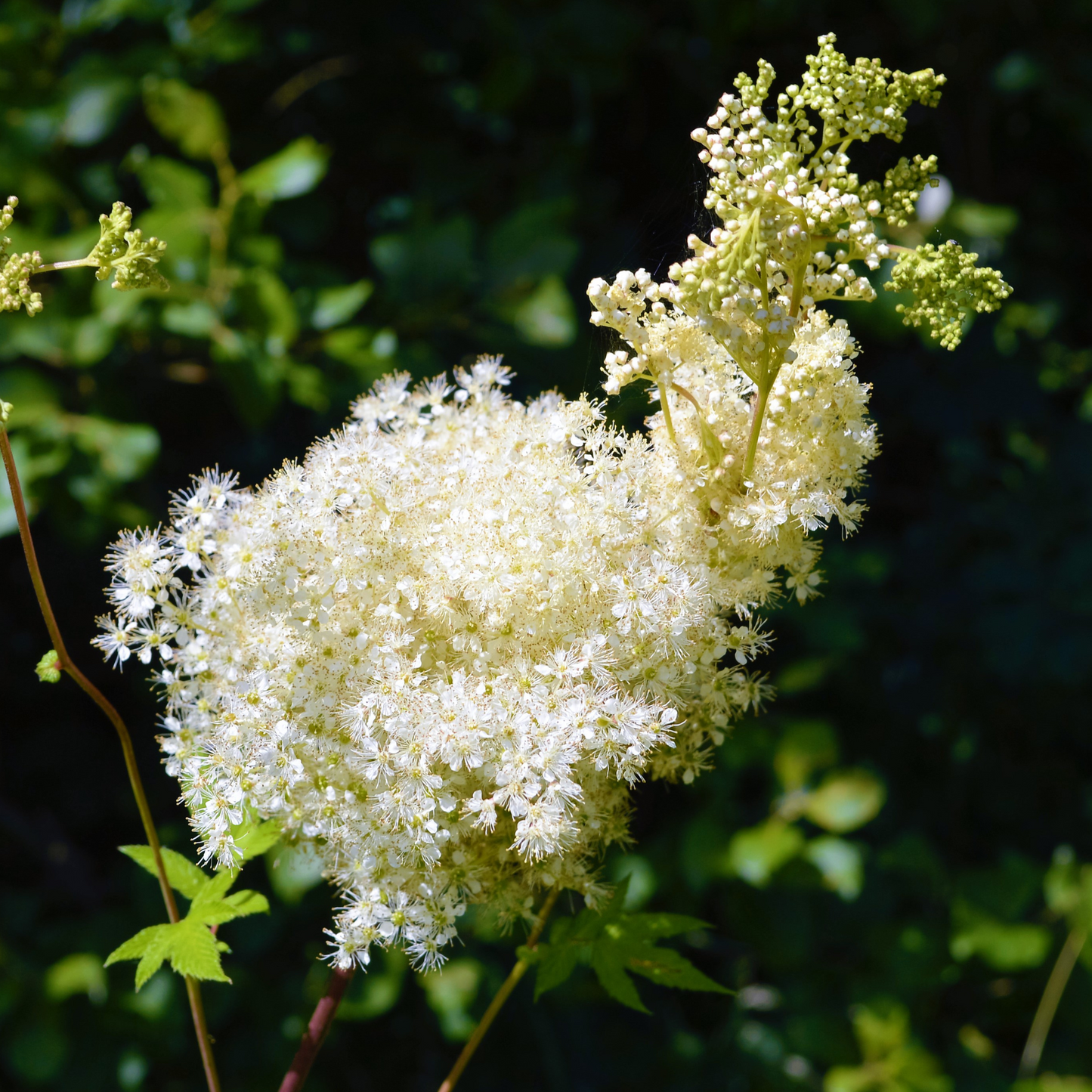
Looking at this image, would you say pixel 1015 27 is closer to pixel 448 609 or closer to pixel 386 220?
pixel 386 220

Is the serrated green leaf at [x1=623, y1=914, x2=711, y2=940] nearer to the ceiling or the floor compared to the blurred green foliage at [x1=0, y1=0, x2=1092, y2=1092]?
nearer to the floor

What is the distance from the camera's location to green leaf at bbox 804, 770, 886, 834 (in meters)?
2.08

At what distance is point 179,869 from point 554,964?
380 mm

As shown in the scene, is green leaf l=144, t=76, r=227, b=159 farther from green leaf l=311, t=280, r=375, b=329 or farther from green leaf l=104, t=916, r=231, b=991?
green leaf l=104, t=916, r=231, b=991

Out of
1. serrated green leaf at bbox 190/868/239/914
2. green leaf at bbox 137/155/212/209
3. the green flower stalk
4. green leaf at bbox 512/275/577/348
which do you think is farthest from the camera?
green leaf at bbox 512/275/577/348

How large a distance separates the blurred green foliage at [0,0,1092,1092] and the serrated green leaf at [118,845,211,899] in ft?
2.90

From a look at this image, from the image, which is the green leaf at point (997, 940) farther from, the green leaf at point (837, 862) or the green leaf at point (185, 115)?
the green leaf at point (185, 115)

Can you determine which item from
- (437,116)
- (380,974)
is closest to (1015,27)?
(437,116)

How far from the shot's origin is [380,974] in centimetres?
201

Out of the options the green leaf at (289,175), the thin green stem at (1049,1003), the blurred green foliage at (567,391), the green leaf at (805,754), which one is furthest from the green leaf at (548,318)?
the thin green stem at (1049,1003)

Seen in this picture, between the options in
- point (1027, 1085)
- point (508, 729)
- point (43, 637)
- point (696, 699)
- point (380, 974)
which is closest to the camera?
point (508, 729)

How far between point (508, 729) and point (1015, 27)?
243cm

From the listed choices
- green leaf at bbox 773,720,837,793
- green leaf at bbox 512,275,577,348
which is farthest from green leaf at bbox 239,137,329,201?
green leaf at bbox 773,720,837,793

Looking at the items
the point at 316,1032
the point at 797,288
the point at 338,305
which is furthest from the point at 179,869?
the point at 338,305
